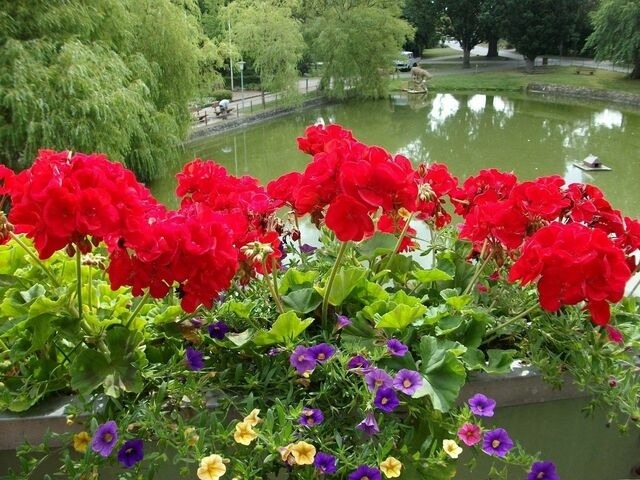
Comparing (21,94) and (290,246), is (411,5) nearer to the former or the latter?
(21,94)

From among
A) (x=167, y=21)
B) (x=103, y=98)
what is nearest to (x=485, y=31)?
(x=167, y=21)

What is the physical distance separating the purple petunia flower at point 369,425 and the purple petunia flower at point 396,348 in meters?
0.14

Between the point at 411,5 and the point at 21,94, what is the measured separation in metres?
24.9

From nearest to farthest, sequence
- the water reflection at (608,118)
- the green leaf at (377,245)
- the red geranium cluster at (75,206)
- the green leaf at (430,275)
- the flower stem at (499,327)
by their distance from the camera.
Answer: the red geranium cluster at (75,206) < the flower stem at (499,327) < the green leaf at (430,275) < the green leaf at (377,245) < the water reflection at (608,118)

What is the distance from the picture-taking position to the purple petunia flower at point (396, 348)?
117cm

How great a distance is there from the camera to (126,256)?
107cm

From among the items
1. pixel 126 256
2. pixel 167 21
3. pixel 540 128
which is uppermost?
pixel 167 21

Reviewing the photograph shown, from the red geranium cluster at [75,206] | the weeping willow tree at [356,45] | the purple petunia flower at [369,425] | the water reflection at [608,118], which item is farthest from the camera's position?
the weeping willow tree at [356,45]

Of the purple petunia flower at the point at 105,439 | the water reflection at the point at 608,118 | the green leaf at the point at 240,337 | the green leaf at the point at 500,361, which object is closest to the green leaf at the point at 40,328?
the purple petunia flower at the point at 105,439

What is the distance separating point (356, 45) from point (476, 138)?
22.3 feet

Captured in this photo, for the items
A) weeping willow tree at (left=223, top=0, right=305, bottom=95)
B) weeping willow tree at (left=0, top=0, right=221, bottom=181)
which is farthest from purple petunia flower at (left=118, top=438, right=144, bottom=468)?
weeping willow tree at (left=223, top=0, right=305, bottom=95)

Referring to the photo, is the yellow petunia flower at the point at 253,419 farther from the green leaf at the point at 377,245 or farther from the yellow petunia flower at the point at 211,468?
the green leaf at the point at 377,245

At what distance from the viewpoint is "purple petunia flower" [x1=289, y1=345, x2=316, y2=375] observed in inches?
45.1

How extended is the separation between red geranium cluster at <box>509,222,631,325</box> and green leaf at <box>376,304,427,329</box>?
0.25m
